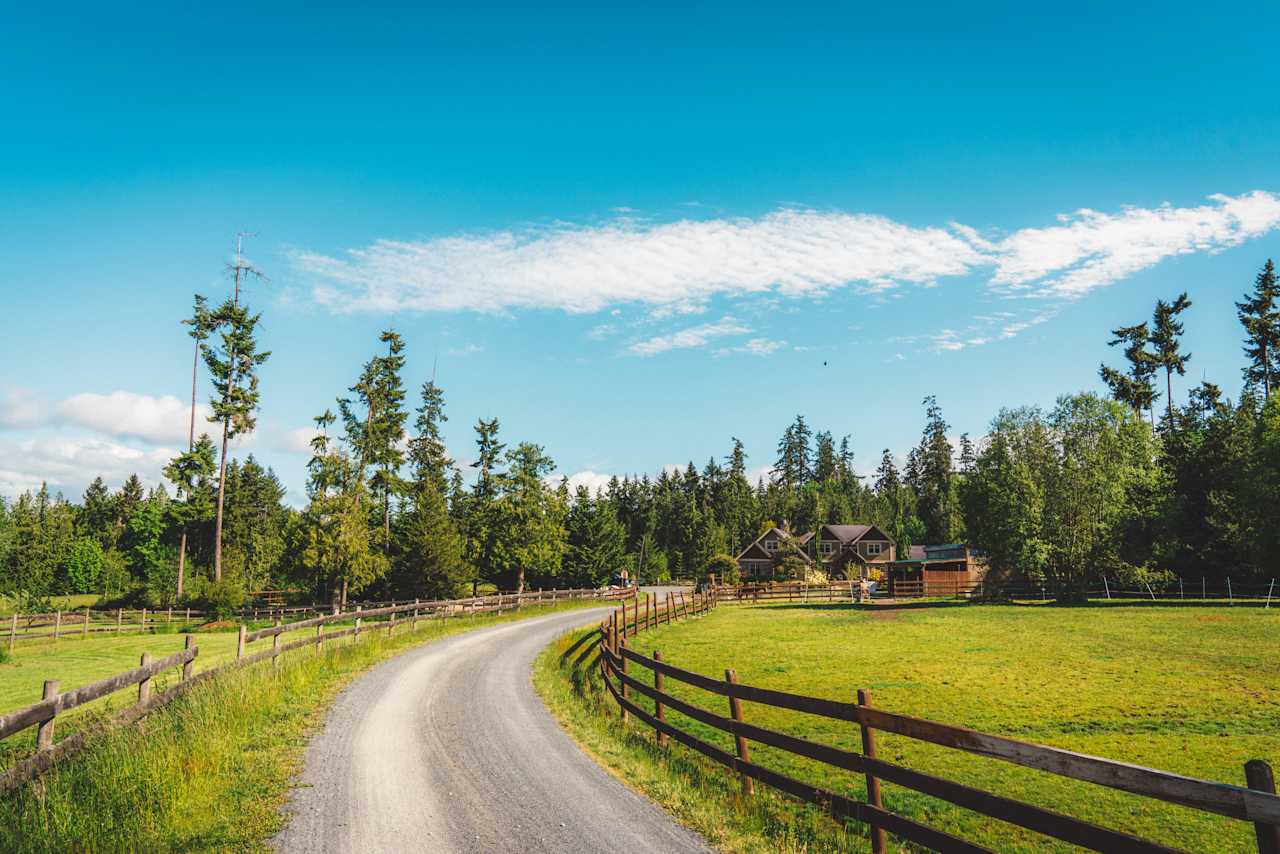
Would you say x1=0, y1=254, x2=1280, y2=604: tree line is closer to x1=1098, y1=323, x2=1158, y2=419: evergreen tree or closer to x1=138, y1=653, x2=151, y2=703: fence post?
x1=1098, y1=323, x2=1158, y2=419: evergreen tree

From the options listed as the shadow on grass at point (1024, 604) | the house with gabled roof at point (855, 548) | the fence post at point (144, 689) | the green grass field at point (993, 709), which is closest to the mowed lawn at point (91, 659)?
the fence post at point (144, 689)

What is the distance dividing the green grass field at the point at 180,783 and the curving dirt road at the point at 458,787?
40 centimetres

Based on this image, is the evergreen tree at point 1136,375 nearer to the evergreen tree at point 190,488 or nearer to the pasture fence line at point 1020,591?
the pasture fence line at point 1020,591

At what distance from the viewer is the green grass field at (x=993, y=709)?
923 cm

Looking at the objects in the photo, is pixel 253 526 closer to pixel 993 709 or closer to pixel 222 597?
pixel 222 597

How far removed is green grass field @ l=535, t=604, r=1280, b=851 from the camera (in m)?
9.23

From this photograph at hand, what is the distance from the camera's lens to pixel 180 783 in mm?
8414

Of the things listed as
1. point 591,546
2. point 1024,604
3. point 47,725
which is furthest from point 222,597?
point 1024,604

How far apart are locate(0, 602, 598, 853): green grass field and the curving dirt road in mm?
403

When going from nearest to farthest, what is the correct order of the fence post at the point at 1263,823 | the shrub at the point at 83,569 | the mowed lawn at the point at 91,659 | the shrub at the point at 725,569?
1. the fence post at the point at 1263,823
2. the mowed lawn at the point at 91,659
3. the shrub at the point at 725,569
4. the shrub at the point at 83,569

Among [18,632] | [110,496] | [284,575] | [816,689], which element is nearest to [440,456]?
Result: [284,575]

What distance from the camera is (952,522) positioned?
11356 centimetres

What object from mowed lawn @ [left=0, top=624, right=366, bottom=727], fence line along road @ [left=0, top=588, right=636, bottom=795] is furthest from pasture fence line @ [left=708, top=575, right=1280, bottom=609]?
fence line along road @ [left=0, top=588, right=636, bottom=795]

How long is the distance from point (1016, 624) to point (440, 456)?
5976 centimetres
